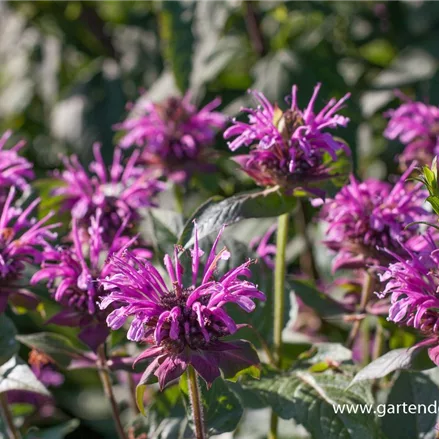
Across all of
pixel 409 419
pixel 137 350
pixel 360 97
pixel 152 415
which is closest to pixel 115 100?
pixel 360 97

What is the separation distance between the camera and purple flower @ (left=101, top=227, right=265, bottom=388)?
2.95ft

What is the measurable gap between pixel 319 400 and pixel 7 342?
0.46 m

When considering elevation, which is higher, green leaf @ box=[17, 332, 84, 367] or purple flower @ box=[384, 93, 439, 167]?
purple flower @ box=[384, 93, 439, 167]

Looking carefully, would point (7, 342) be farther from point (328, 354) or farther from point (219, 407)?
point (328, 354)

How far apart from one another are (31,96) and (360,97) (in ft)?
3.65

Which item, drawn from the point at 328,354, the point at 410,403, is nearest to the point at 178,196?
the point at 328,354

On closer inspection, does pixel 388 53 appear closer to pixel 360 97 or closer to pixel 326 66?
pixel 360 97

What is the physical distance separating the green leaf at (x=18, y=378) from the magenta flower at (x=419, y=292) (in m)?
0.49

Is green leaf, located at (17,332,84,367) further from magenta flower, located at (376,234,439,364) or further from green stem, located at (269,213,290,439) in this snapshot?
magenta flower, located at (376,234,439,364)

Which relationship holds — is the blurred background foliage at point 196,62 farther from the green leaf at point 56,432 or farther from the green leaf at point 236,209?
the green leaf at point 236,209

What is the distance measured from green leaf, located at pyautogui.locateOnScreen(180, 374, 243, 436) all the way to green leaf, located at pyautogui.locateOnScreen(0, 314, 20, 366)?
0.81 ft

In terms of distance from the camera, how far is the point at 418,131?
5.06ft

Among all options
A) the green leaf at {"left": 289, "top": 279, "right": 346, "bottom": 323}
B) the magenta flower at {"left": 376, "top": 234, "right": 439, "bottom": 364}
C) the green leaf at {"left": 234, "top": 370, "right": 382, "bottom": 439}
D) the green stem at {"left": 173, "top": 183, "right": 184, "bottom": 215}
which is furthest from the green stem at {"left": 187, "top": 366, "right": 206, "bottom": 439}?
the green stem at {"left": 173, "top": 183, "right": 184, "bottom": 215}

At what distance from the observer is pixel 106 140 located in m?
2.19
